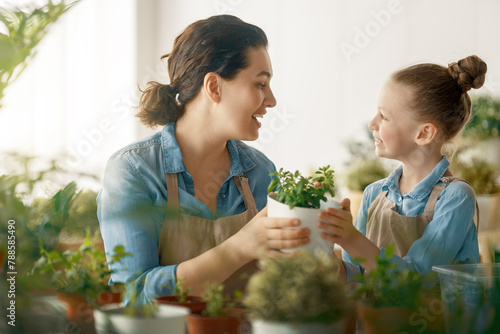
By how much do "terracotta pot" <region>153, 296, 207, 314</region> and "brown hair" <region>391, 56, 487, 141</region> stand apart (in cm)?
101

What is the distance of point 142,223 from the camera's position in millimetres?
1147

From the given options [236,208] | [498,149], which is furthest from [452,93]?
[498,149]

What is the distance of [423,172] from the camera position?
4.90 feet

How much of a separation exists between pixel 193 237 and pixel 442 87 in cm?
84

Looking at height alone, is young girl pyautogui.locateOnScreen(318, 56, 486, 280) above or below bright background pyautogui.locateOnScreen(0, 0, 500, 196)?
below

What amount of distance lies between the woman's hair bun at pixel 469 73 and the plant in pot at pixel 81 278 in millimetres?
1156

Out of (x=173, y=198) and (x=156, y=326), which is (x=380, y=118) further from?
(x=156, y=326)

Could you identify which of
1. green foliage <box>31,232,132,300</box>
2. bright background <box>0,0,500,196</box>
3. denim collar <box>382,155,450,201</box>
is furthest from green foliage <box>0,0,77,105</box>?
bright background <box>0,0,500,196</box>

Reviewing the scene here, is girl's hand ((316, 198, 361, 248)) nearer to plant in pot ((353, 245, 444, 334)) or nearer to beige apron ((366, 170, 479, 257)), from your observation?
plant in pot ((353, 245, 444, 334))

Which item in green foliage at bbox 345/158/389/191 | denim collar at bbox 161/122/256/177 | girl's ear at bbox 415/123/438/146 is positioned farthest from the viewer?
green foliage at bbox 345/158/389/191

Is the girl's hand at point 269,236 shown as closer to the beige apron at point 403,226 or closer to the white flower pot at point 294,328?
the white flower pot at point 294,328

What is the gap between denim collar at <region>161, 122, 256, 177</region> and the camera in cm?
134

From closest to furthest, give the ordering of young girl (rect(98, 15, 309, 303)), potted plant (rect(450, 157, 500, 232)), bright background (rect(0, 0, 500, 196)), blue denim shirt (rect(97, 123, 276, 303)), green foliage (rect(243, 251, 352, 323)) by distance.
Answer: green foliage (rect(243, 251, 352, 323)) < blue denim shirt (rect(97, 123, 276, 303)) < young girl (rect(98, 15, 309, 303)) < potted plant (rect(450, 157, 500, 232)) < bright background (rect(0, 0, 500, 196))

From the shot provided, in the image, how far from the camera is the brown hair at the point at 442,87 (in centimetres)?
152
